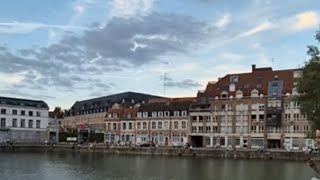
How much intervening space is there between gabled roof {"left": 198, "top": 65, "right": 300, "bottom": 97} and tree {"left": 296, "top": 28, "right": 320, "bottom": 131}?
195 ft

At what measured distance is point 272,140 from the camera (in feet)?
343

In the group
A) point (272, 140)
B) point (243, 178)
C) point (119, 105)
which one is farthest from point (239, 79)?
point (243, 178)

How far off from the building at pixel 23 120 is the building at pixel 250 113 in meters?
41.3

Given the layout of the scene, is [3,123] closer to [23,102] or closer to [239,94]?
[23,102]

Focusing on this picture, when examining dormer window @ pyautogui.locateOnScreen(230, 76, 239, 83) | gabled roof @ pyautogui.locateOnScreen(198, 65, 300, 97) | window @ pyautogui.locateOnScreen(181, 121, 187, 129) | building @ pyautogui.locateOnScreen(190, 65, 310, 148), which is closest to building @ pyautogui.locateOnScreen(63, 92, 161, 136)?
window @ pyautogui.locateOnScreen(181, 121, 187, 129)

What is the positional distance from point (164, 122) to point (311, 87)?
270 ft

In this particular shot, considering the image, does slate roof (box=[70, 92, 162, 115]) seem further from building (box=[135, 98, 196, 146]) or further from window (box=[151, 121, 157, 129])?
window (box=[151, 121, 157, 129])

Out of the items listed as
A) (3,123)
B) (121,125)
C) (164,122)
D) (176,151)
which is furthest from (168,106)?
(3,123)

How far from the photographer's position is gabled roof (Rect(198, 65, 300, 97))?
106 metres

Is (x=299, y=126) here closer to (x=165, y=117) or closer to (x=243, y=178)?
(x=165, y=117)

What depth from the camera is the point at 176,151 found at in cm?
9850

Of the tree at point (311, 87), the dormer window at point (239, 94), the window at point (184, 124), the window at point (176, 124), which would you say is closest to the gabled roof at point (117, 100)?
the window at point (176, 124)

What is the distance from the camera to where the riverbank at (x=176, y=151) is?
86438 millimetres

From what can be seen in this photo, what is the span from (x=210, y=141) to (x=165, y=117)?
49.1 feet
